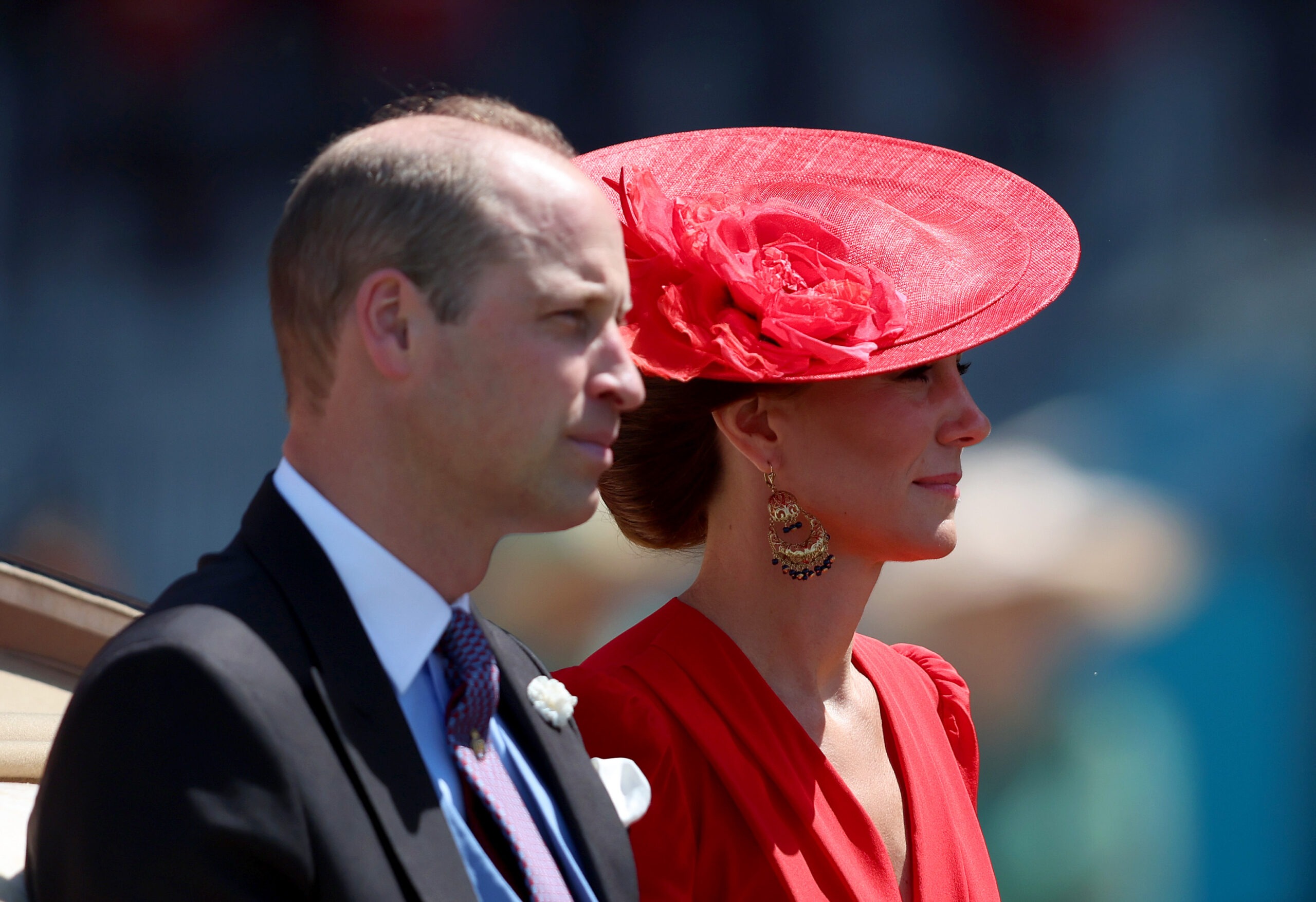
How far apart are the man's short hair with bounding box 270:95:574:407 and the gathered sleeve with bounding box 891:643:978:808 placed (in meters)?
1.25

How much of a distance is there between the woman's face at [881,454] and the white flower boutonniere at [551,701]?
0.52 metres

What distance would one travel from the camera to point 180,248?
10.2 ft

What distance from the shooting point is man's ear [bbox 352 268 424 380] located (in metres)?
1.00

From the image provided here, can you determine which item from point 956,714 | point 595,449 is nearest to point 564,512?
point 595,449

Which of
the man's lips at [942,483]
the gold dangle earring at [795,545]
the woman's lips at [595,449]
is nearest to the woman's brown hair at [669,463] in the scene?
the gold dangle earring at [795,545]

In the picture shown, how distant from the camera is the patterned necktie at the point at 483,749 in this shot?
41.8 inches

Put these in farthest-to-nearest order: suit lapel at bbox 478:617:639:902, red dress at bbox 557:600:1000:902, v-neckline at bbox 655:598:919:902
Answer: v-neckline at bbox 655:598:919:902 < red dress at bbox 557:600:1000:902 < suit lapel at bbox 478:617:639:902

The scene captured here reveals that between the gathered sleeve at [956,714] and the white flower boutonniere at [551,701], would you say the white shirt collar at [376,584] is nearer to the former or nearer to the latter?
the white flower boutonniere at [551,701]

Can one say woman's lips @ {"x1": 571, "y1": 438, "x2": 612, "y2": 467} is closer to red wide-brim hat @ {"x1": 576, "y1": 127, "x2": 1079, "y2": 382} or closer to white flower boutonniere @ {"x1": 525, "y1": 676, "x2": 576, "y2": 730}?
white flower boutonniere @ {"x1": 525, "y1": 676, "x2": 576, "y2": 730}

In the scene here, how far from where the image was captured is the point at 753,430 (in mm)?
1675

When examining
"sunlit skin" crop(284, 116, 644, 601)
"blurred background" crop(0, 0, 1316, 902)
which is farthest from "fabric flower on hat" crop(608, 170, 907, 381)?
"blurred background" crop(0, 0, 1316, 902)

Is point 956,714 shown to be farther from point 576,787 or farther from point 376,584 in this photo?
point 376,584

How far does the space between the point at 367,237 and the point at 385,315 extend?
0.07 m

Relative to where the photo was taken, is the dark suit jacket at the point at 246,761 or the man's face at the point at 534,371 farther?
the man's face at the point at 534,371
